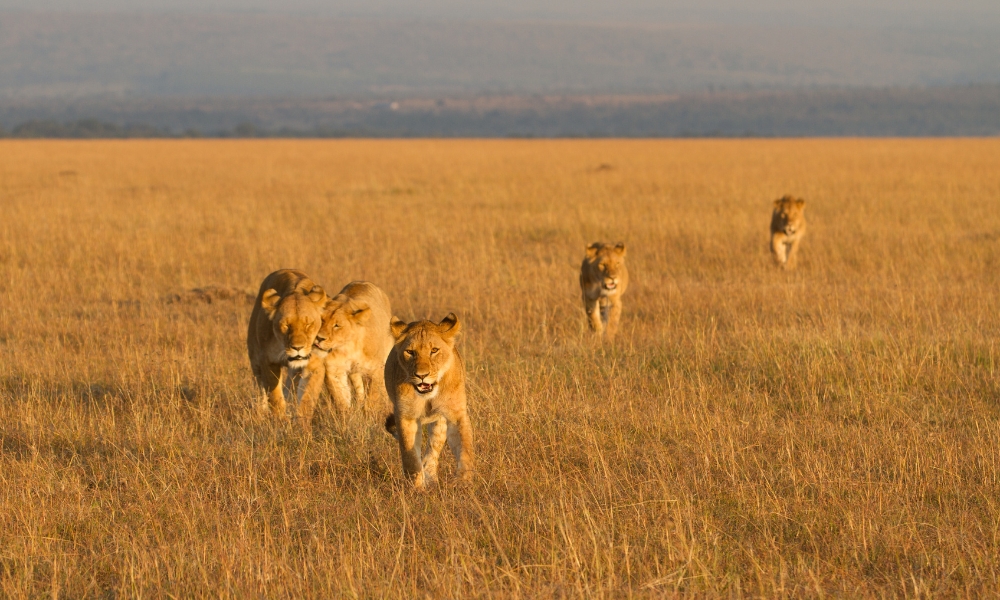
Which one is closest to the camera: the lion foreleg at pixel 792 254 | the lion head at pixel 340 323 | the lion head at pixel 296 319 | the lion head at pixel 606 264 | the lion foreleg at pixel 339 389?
the lion head at pixel 296 319

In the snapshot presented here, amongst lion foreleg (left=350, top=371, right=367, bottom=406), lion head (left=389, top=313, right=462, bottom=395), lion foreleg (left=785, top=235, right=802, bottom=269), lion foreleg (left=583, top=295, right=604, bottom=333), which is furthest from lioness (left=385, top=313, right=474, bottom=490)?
lion foreleg (left=785, top=235, right=802, bottom=269)

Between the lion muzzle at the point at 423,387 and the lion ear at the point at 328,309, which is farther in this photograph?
the lion ear at the point at 328,309

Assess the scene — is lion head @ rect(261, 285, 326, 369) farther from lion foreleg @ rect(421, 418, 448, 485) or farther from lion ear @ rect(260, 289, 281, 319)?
lion foreleg @ rect(421, 418, 448, 485)

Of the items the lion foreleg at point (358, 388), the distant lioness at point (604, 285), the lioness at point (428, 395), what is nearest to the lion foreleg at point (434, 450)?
the lioness at point (428, 395)

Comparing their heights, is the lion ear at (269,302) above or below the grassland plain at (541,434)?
above

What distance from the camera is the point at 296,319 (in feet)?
21.6

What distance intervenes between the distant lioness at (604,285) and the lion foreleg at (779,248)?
15.0 feet

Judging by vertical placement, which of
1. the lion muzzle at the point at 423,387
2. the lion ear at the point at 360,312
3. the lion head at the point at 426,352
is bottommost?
the lion muzzle at the point at 423,387

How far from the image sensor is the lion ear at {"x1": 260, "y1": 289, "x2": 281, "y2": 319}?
677cm

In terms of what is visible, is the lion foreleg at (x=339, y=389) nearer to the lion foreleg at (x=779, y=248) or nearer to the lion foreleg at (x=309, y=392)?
the lion foreleg at (x=309, y=392)

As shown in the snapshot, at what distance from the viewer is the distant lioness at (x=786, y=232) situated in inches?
551

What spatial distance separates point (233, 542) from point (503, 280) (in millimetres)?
8055

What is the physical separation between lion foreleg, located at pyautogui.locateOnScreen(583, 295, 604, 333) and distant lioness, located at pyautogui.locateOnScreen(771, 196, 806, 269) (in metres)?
4.70

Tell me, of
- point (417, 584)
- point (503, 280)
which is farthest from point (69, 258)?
point (417, 584)
